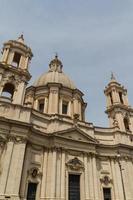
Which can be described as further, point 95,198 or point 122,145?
point 122,145

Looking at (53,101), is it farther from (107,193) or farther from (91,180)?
(107,193)

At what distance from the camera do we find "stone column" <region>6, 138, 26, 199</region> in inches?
660

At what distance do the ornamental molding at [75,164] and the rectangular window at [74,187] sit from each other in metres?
0.75

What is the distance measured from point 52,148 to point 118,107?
13.1m

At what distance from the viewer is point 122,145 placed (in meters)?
25.0

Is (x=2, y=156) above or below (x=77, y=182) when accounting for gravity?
above

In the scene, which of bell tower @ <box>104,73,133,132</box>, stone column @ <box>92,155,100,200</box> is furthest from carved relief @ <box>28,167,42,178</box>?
bell tower @ <box>104,73,133,132</box>

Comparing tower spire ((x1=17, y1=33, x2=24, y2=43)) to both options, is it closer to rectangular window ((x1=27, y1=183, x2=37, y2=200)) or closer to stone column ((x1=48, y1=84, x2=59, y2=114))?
stone column ((x1=48, y1=84, x2=59, y2=114))

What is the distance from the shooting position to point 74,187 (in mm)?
21047

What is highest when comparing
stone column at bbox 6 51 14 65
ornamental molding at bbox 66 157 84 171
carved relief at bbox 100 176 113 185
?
stone column at bbox 6 51 14 65

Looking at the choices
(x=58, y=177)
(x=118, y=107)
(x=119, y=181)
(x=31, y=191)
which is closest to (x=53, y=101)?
(x=118, y=107)

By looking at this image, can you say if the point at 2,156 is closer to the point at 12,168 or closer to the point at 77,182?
the point at 12,168

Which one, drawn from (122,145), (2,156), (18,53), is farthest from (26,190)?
(18,53)

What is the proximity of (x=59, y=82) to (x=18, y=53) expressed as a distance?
25.8ft
